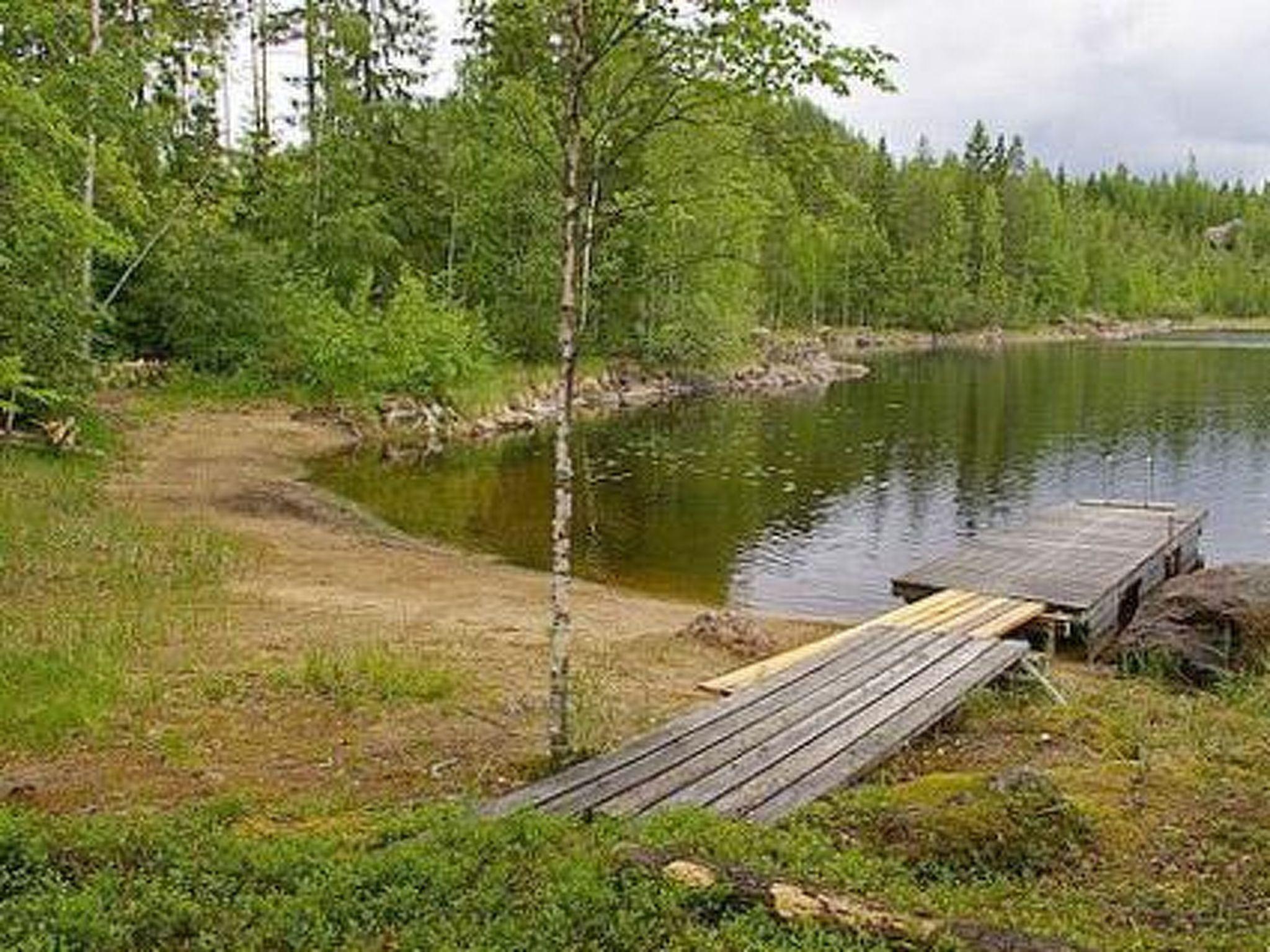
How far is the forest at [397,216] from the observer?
943 cm

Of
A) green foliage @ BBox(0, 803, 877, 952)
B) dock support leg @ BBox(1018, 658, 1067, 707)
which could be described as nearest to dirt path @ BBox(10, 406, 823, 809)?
green foliage @ BBox(0, 803, 877, 952)

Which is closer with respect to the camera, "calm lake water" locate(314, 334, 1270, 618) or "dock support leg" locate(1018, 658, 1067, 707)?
"dock support leg" locate(1018, 658, 1067, 707)

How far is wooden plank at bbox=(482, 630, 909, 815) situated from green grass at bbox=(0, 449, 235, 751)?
4.21 m

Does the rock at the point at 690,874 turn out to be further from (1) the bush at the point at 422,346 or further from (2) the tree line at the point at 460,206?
(1) the bush at the point at 422,346

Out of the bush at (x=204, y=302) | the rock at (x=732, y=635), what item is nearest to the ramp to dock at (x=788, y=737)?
the rock at (x=732, y=635)

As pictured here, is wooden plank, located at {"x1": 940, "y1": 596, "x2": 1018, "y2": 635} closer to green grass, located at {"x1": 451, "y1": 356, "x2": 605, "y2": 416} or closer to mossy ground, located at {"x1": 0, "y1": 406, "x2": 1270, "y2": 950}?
mossy ground, located at {"x1": 0, "y1": 406, "x2": 1270, "y2": 950}

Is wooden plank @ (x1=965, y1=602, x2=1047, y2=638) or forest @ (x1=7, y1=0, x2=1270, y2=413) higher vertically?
forest @ (x1=7, y1=0, x2=1270, y2=413)

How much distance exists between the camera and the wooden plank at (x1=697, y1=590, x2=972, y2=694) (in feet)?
36.7

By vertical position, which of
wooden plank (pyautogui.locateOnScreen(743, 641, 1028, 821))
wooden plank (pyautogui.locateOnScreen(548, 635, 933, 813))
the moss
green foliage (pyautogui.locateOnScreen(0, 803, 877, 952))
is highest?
green foliage (pyautogui.locateOnScreen(0, 803, 877, 952))

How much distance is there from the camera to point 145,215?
28.7 metres

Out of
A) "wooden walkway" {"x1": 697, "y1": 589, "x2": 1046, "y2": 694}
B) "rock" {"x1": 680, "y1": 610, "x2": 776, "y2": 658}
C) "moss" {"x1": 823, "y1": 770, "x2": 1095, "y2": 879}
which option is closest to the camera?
"moss" {"x1": 823, "y1": 770, "x2": 1095, "y2": 879}

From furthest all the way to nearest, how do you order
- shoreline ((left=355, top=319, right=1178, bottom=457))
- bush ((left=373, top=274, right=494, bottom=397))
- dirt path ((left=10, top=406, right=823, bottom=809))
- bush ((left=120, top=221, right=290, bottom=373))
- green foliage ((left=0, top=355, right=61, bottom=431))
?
bush ((left=373, top=274, right=494, bottom=397)) → shoreline ((left=355, top=319, right=1178, bottom=457)) → bush ((left=120, top=221, right=290, bottom=373)) → green foliage ((left=0, top=355, right=61, bottom=431)) → dirt path ((left=10, top=406, right=823, bottom=809))

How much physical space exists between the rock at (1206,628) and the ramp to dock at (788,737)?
287 cm

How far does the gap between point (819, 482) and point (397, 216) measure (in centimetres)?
2339
